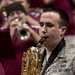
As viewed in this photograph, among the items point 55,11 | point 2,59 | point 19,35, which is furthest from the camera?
point 19,35

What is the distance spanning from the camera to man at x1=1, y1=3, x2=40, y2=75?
128 inches

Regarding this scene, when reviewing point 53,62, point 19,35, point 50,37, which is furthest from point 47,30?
point 19,35

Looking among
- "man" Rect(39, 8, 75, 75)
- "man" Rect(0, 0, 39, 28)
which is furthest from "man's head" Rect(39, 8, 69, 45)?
"man" Rect(0, 0, 39, 28)

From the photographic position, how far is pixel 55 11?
9.50 feet

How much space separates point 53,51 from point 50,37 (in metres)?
0.12

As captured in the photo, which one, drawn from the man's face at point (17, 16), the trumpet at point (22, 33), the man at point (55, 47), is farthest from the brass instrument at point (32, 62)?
the man's face at point (17, 16)

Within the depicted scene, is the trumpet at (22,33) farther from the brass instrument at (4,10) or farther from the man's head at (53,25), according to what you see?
the man's head at (53,25)

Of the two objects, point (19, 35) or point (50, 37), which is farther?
point (19, 35)

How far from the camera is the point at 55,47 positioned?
9.17 ft

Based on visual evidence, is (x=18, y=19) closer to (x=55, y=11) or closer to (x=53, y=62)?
(x=55, y=11)

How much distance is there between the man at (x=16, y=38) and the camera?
3.25 metres

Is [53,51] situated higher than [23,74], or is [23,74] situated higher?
[53,51]

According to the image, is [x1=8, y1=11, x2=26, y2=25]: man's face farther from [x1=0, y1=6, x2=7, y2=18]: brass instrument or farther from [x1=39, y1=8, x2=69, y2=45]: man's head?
[x1=39, y1=8, x2=69, y2=45]: man's head

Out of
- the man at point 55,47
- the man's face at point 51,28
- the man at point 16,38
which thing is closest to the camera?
the man at point 55,47
